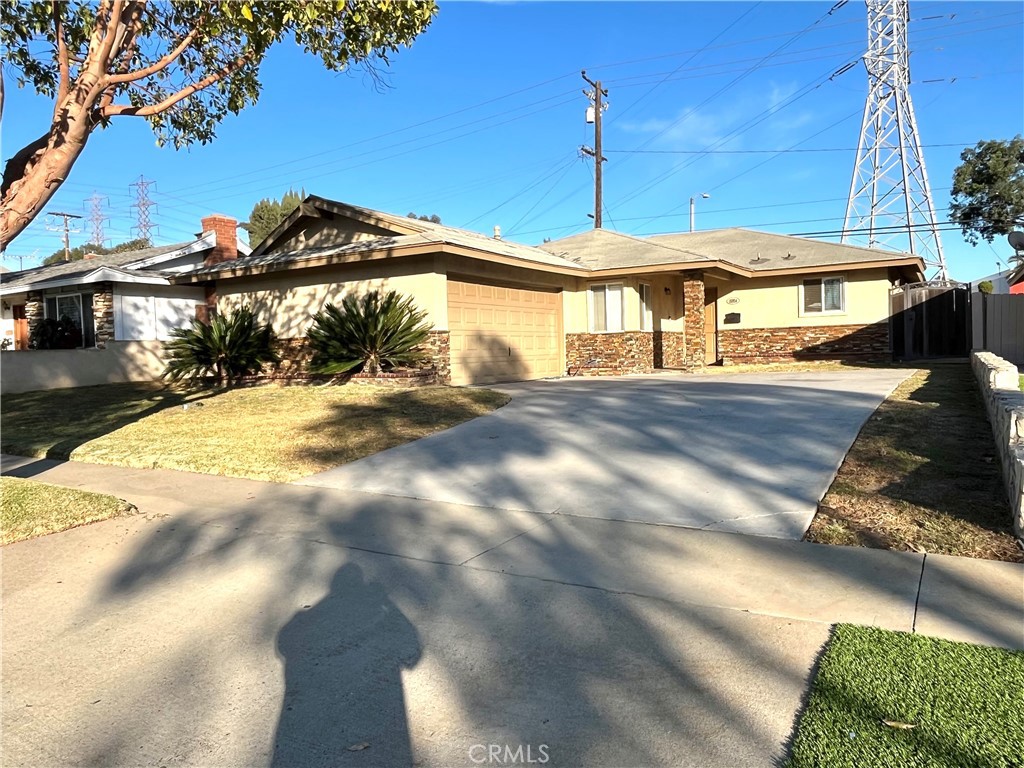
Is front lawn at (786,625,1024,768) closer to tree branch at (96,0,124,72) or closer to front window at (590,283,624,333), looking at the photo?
tree branch at (96,0,124,72)

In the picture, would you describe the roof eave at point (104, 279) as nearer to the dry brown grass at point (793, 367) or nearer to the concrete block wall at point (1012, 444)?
Result: the dry brown grass at point (793, 367)

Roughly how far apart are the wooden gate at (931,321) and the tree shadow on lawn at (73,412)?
61.2ft

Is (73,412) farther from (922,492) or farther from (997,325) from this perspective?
(997,325)

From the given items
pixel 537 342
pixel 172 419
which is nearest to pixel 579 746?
pixel 172 419

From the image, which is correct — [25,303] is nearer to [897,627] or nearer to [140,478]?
[140,478]

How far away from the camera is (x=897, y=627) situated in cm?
373

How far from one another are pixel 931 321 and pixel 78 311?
25129 mm

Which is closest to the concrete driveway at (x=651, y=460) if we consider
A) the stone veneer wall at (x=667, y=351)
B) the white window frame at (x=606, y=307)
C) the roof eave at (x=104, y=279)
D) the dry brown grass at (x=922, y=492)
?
the dry brown grass at (x=922, y=492)

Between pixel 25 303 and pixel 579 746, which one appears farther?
pixel 25 303

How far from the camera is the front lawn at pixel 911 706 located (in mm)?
2664

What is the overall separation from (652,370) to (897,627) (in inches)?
661

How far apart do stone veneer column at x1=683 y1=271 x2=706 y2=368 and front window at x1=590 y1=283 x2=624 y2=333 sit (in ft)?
5.90

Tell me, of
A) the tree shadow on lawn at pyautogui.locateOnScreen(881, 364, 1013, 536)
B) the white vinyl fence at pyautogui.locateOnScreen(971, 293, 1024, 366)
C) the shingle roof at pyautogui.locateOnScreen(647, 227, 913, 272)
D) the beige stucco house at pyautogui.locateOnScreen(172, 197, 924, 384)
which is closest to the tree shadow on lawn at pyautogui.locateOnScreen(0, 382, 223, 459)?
the beige stucco house at pyautogui.locateOnScreen(172, 197, 924, 384)

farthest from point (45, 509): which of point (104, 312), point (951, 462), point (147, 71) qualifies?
point (104, 312)
